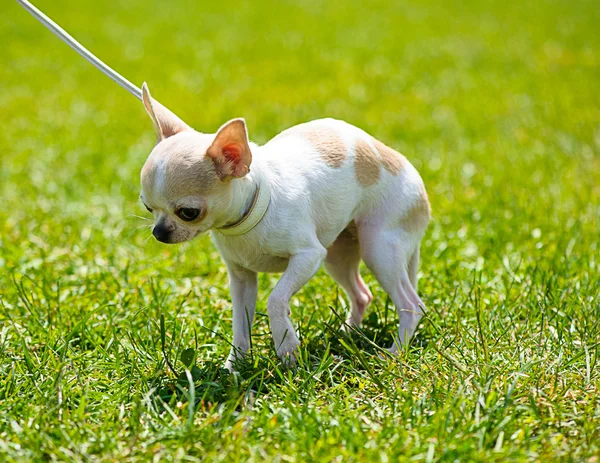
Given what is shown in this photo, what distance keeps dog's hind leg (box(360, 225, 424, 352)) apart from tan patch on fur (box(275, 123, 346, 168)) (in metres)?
0.37

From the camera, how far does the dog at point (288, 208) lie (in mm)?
2721

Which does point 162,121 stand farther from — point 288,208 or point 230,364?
point 230,364

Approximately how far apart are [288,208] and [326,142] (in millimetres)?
455

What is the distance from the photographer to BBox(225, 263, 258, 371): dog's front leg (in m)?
3.28

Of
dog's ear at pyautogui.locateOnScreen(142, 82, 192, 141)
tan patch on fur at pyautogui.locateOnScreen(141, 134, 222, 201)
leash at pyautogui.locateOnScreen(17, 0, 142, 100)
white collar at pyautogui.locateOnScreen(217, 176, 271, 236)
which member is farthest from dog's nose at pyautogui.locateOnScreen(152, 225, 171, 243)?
leash at pyautogui.locateOnScreen(17, 0, 142, 100)

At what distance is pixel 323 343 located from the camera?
3.39 m

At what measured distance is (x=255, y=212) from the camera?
2.92m

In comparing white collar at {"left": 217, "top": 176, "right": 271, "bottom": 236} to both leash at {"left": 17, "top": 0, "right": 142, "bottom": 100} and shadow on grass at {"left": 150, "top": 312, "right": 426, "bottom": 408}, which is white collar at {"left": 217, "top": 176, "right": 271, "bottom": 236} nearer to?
shadow on grass at {"left": 150, "top": 312, "right": 426, "bottom": 408}

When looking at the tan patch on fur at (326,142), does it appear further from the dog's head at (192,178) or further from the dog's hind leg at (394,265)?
the dog's head at (192,178)

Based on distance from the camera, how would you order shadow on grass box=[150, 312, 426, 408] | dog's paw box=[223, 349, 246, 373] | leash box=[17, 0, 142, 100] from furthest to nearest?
leash box=[17, 0, 142, 100] → dog's paw box=[223, 349, 246, 373] → shadow on grass box=[150, 312, 426, 408]

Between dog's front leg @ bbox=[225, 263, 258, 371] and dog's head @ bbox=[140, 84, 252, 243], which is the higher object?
dog's head @ bbox=[140, 84, 252, 243]

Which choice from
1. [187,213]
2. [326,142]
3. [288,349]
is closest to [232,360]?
[288,349]

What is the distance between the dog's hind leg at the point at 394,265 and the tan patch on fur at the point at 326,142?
0.37m

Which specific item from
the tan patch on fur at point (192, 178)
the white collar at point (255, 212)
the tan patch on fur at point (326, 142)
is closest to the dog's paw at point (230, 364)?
the white collar at point (255, 212)
